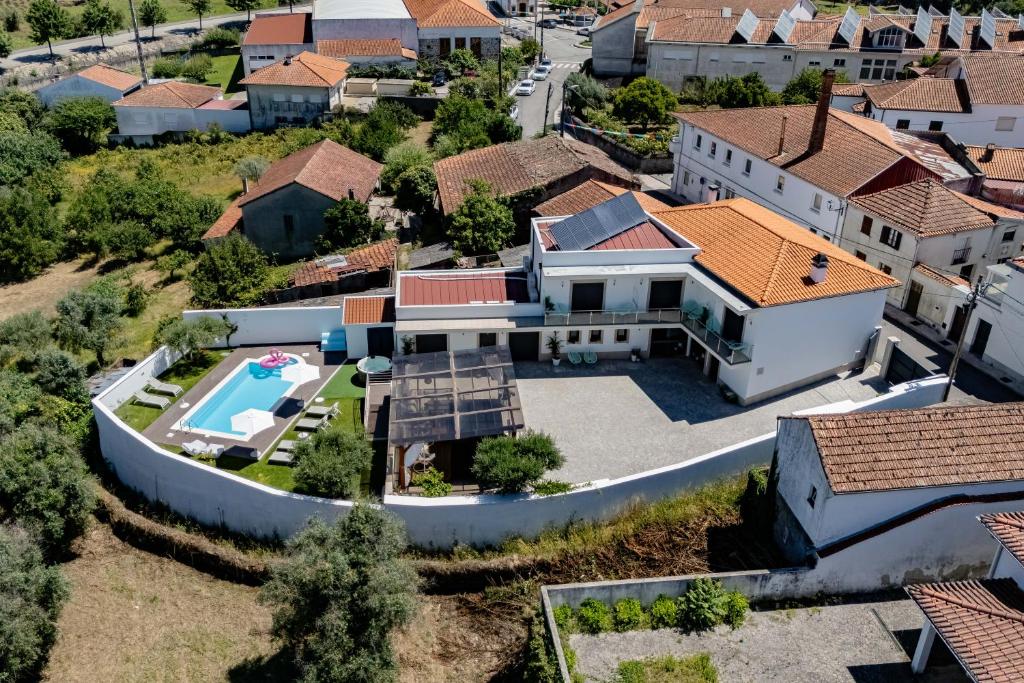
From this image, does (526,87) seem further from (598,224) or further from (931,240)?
(931,240)

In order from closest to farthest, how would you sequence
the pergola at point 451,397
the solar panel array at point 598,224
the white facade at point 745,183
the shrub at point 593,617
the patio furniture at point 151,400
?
the shrub at point 593,617 → the pergola at point 451,397 → the patio furniture at point 151,400 → the solar panel array at point 598,224 → the white facade at point 745,183

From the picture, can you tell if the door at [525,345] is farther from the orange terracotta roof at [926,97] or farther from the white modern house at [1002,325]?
the orange terracotta roof at [926,97]

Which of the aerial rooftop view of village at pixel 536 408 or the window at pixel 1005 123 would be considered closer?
the aerial rooftop view of village at pixel 536 408

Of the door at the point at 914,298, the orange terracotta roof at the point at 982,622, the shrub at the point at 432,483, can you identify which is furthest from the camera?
the door at the point at 914,298

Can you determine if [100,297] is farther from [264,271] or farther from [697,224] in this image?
[697,224]

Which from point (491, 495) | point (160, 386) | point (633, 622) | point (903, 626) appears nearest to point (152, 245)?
point (160, 386)

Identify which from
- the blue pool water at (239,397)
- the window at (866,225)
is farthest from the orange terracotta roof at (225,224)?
the window at (866,225)

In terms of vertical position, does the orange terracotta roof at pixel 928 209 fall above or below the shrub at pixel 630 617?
above
